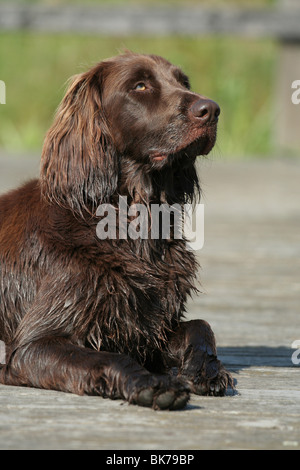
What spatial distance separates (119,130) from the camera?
3.54 m

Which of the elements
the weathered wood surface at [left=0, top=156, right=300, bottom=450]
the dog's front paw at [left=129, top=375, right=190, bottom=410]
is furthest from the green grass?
the dog's front paw at [left=129, top=375, right=190, bottom=410]

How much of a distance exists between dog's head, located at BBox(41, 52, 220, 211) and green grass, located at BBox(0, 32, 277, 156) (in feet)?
22.9

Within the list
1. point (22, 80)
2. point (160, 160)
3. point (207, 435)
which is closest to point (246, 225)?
point (160, 160)

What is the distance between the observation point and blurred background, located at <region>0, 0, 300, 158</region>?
381 inches

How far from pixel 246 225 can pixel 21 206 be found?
13.3 feet

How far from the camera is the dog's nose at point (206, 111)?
11.1 feet

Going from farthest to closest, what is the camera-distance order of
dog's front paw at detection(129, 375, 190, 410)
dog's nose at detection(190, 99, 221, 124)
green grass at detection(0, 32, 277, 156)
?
green grass at detection(0, 32, 277, 156) → dog's nose at detection(190, 99, 221, 124) → dog's front paw at detection(129, 375, 190, 410)

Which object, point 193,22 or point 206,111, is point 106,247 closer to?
point 206,111

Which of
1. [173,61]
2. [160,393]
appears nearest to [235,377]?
[160,393]

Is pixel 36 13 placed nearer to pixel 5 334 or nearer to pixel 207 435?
pixel 5 334

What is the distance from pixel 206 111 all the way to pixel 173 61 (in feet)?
27.2

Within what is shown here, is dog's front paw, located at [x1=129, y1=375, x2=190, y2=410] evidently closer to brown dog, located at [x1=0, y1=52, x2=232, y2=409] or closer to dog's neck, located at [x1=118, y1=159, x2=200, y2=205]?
brown dog, located at [x1=0, y1=52, x2=232, y2=409]

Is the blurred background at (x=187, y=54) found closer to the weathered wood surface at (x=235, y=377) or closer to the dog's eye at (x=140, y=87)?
the weathered wood surface at (x=235, y=377)

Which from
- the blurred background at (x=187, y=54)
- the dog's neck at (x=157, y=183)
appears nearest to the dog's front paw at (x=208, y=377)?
the dog's neck at (x=157, y=183)
